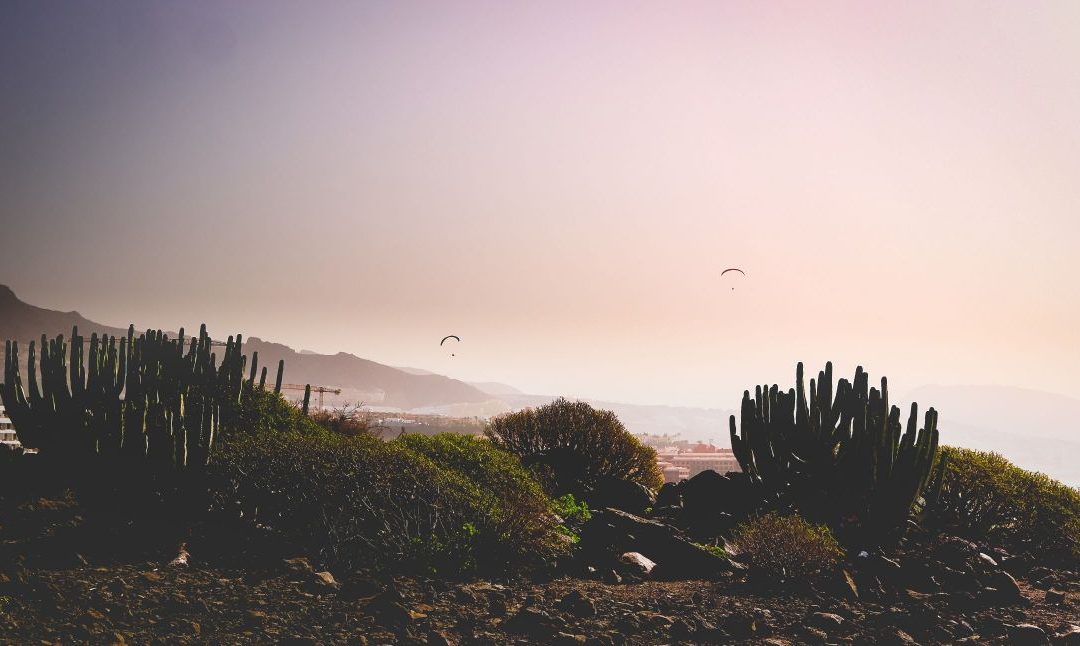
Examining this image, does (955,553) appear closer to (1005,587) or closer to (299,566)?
(1005,587)

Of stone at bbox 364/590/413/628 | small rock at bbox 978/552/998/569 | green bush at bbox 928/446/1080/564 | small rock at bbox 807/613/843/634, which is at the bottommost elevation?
stone at bbox 364/590/413/628

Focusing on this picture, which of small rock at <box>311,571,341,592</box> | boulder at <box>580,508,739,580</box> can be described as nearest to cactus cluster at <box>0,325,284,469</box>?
small rock at <box>311,571,341,592</box>

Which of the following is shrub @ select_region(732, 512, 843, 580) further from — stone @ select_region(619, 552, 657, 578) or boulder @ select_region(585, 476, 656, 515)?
boulder @ select_region(585, 476, 656, 515)

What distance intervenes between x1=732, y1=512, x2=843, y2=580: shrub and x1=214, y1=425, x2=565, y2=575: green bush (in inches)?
75.6

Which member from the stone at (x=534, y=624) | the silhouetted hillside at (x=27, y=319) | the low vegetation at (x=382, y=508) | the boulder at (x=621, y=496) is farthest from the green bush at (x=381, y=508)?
the silhouetted hillside at (x=27, y=319)

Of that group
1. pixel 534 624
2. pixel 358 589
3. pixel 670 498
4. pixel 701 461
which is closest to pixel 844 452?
pixel 670 498

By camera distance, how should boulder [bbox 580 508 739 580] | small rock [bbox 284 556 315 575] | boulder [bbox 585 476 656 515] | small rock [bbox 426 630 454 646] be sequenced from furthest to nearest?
boulder [bbox 585 476 656 515], boulder [bbox 580 508 739 580], small rock [bbox 284 556 315 575], small rock [bbox 426 630 454 646]

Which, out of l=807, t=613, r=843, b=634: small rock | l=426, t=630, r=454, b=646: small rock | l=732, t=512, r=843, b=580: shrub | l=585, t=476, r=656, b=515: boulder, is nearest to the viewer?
l=426, t=630, r=454, b=646: small rock

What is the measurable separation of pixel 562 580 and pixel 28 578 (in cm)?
442

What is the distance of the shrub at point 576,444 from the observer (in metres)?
15.2

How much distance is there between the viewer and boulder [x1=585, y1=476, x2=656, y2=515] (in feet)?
43.5

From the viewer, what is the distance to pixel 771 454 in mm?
12445

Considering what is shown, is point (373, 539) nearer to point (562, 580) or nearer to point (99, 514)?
point (562, 580)

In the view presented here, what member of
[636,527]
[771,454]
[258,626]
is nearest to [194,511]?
[258,626]
